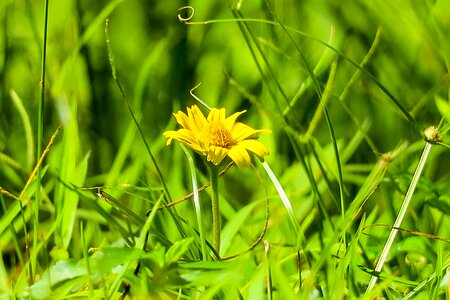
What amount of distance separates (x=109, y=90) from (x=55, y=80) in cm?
14

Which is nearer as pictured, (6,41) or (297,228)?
(297,228)

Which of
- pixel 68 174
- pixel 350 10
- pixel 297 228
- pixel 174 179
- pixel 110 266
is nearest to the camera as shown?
pixel 110 266

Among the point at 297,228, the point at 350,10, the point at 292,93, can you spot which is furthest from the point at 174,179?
the point at 350,10

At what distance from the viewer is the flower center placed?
3.18 feet

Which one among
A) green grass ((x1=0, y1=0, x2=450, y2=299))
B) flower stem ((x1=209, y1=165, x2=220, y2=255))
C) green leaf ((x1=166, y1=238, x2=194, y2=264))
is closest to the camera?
green leaf ((x1=166, y1=238, x2=194, y2=264))

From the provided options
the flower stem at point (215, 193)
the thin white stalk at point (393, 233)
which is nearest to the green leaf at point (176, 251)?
the flower stem at point (215, 193)

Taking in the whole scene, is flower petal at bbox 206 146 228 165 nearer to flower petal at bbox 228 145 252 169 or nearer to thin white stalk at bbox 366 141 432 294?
flower petal at bbox 228 145 252 169

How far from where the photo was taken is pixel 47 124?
5.46ft

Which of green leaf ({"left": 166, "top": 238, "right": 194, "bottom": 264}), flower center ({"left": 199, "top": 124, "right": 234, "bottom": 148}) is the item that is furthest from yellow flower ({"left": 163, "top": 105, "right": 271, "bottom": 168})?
green leaf ({"left": 166, "top": 238, "right": 194, "bottom": 264})

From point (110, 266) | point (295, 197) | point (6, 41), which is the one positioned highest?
point (6, 41)

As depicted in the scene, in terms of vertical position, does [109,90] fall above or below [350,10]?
below

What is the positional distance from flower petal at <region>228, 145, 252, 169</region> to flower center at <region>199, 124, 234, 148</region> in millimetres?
15

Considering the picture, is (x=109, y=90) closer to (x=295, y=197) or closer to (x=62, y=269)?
(x=295, y=197)

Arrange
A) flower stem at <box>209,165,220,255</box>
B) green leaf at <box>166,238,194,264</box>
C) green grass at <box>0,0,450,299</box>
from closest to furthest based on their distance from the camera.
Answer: green leaf at <box>166,238,194,264</box> → flower stem at <box>209,165,220,255</box> → green grass at <box>0,0,450,299</box>
